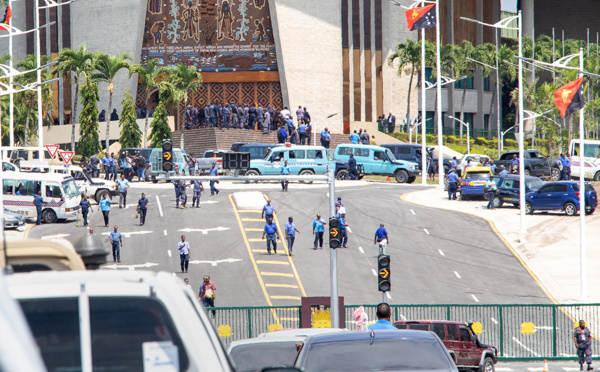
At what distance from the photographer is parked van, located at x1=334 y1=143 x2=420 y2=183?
51438 millimetres

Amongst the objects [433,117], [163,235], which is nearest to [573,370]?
[163,235]

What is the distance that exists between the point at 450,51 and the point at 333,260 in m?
59.7

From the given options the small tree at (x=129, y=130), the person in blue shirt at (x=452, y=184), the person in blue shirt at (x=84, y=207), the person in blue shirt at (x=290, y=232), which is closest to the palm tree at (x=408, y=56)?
the small tree at (x=129, y=130)

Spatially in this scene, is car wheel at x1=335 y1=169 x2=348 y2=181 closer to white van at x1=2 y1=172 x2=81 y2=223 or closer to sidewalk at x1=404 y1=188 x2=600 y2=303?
sidewalk at x1=404 y1=188 x2=600 y2=303

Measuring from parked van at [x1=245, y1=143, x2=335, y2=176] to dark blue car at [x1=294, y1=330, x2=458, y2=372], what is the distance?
40.4m

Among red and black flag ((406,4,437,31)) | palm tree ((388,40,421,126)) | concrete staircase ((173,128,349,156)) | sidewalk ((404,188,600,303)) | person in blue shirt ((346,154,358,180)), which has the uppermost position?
palm tree ((388,40,421,126))

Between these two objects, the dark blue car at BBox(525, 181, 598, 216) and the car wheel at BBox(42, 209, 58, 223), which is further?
the dark blue car at BBox(525, 181, 598, 216)

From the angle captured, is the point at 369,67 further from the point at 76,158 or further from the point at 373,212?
the point at 373,212

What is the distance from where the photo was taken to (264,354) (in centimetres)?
1039

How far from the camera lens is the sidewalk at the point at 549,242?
3203cm

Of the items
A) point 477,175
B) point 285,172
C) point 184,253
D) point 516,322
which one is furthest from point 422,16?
point 516,322

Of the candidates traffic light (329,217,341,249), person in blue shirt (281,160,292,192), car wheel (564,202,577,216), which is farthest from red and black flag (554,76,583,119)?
person in blue shirt (281,160,292,192)

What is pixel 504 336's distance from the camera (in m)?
24.9

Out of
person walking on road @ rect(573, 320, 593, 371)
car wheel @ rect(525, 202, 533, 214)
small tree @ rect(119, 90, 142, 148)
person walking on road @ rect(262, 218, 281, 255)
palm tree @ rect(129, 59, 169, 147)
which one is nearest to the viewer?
person walking on road @ rect(573, 320, 593, 371)
